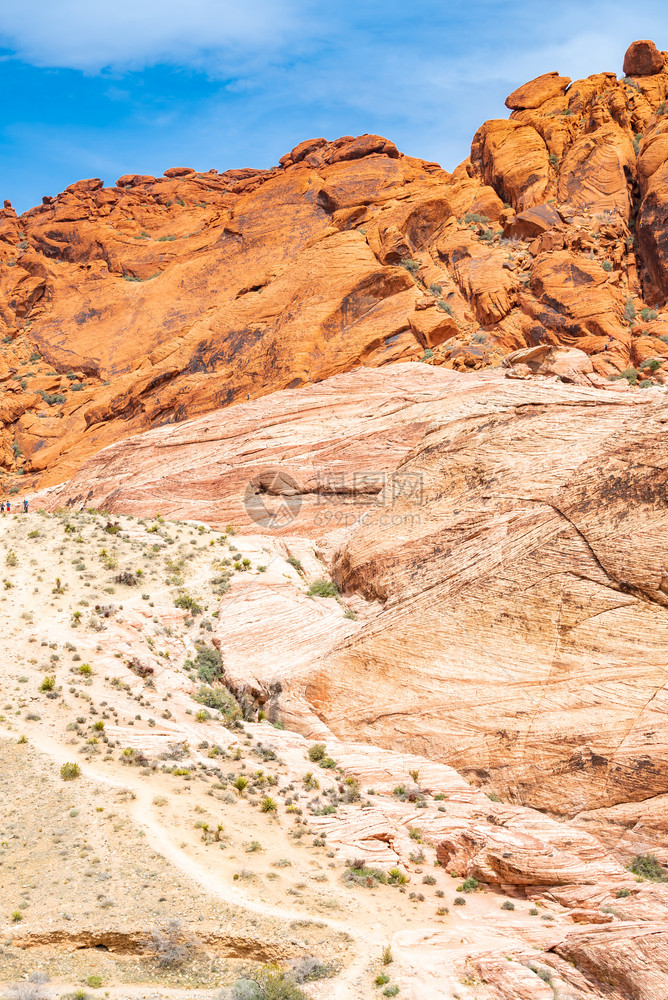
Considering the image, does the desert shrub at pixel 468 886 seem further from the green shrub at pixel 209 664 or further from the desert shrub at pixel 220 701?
the green shrub at pixel 209 664

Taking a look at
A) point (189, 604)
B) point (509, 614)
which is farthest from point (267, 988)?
point (189, 604)

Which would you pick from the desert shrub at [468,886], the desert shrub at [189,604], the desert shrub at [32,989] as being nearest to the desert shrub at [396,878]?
the desert shrub at [468,886]

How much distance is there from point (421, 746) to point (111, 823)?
6.81m

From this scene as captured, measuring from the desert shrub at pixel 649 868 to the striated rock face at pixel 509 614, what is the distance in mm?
541

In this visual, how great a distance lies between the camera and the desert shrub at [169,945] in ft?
37.4

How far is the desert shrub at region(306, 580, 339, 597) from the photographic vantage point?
77.6ft

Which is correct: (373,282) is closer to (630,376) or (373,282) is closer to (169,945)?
(630,376)

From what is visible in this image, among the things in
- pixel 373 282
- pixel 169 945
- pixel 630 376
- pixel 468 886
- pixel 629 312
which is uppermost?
pixel 373 282

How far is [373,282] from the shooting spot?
138ft

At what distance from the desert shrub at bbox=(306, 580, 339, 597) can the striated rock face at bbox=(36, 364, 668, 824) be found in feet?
1.17

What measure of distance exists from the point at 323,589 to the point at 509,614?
25.0 ft

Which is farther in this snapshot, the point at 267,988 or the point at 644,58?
the point at 644,58

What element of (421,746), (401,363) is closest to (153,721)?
(421,746)

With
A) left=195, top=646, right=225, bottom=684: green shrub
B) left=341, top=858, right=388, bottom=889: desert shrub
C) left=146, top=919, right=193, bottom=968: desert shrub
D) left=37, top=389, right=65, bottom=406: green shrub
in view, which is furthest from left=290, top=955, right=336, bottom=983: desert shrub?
left=37, top=389, right=65, bottom=406: green shrub
